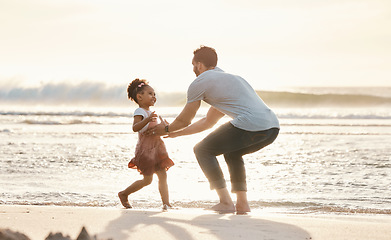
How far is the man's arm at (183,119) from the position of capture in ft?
14.8

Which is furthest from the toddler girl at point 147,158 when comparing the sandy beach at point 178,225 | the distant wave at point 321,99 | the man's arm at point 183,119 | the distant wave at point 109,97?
the distant wave at point 321,99

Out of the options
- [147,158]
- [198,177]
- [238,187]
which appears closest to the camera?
[238,187]

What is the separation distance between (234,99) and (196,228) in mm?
1358

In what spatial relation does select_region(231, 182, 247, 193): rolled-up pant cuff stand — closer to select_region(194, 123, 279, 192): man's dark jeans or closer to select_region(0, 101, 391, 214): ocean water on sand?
select_region(194, 123, 279, 192): man's dark jeans

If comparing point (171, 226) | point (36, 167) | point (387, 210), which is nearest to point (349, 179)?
point (387, 210)

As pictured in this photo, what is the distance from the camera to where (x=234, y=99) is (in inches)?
176

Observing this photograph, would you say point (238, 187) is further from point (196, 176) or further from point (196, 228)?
point (196, 176)

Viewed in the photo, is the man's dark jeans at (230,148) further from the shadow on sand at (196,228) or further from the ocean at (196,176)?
the shadow on sand at (196,228)

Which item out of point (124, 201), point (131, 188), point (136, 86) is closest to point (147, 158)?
point (131, 188)

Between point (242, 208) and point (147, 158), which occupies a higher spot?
point (147, 158)

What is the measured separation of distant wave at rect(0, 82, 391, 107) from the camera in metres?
39.4

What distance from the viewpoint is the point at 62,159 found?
8062 millimetres

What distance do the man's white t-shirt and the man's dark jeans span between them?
0.06 m

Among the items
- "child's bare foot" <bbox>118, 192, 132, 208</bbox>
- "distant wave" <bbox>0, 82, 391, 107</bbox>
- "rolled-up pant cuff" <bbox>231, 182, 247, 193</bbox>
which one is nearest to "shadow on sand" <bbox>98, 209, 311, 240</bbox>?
"rolled-up pant cuff" <bbox>231, 182, 247, 193</bbox>
